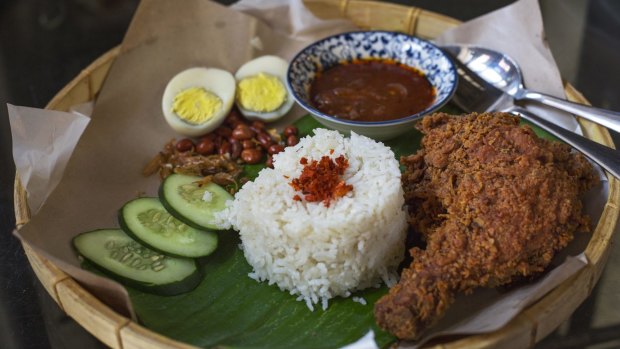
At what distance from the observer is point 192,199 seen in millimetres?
3811

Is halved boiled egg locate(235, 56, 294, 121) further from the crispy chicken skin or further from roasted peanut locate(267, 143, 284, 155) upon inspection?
the crispy chicken skin

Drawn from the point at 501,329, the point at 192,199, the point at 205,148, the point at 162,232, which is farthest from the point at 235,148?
the point at 501,329

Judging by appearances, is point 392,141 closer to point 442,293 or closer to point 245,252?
point 245,252

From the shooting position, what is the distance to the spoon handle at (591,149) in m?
3.48

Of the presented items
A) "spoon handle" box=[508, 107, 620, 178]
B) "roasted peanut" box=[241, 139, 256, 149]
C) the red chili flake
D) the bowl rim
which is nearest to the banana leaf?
the red chili flake

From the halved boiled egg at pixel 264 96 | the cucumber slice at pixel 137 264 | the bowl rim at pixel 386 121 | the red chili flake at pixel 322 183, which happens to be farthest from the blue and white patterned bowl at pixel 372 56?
the cucumber slice at pixel 137 264

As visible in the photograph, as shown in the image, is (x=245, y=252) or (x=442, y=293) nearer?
(x=442, y=293)

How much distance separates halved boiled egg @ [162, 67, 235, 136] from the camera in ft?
14.8

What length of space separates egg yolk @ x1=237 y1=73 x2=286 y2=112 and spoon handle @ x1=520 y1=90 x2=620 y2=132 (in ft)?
5.56

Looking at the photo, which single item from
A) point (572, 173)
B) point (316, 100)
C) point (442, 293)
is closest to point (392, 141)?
point (316, 100)

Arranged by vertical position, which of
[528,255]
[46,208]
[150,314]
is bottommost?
[150,314]

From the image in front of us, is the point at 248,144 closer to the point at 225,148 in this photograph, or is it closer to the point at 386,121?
the point at 225,148

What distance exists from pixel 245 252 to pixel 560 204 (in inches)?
65.7

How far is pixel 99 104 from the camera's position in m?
4.53
